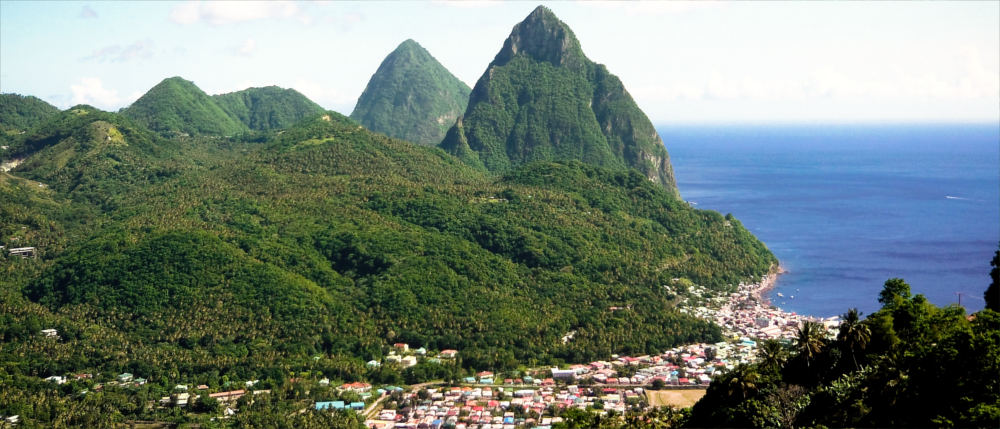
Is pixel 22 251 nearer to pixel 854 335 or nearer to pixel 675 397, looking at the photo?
pixel 675 397

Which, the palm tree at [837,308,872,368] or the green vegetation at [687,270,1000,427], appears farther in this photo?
the palm tree at [837,308,872,368]

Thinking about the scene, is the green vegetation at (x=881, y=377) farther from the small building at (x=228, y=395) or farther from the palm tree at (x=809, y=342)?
the small building at (x=228, y=395)

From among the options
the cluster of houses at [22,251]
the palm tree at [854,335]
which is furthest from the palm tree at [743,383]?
the cluster of houses at [22,251]

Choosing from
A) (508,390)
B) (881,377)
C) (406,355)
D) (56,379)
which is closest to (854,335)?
(881,377)

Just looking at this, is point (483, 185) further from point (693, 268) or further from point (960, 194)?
point (960, 194)

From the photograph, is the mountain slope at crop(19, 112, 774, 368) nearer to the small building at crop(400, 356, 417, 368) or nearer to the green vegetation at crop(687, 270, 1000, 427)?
the small building at crop(400, 356, 417, 368)

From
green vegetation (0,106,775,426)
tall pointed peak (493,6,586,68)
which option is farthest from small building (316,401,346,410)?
tall pointed peak (493,6,586,68)
